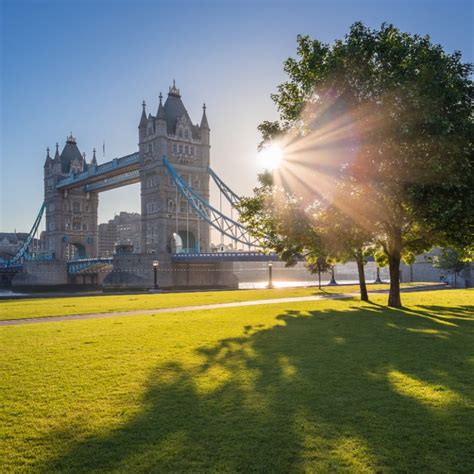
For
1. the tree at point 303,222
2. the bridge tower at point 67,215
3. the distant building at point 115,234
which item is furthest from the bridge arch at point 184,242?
the distant building at point 115,234

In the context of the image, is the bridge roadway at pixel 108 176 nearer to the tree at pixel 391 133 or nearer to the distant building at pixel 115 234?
the tree at pixel 391 133

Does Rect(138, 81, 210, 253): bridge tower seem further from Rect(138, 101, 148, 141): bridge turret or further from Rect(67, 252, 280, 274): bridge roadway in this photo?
Rect(67, 252, 280, 274): bridge roadway

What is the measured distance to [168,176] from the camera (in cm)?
7631

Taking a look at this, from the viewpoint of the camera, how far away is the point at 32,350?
10.2 m

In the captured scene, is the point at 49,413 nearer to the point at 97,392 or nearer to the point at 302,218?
the point at 97,392

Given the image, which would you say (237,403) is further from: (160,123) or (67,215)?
(67,215)

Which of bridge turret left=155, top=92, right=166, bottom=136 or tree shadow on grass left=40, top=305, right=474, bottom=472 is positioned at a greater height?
bridge turret left=155, top=92, right=166, bottom=136

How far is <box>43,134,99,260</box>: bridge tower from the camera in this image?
3964 inches

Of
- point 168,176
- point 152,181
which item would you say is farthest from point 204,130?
point 152,181

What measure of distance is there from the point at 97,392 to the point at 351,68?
1615 centimetres

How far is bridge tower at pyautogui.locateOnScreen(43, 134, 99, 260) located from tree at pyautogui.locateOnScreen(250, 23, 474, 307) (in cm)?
8837

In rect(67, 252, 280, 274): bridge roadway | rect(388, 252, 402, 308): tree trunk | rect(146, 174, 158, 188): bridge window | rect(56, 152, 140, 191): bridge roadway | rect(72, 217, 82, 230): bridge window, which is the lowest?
rect(388, 252, 402, 308): tree trunk

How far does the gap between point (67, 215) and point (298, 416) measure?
104 metres

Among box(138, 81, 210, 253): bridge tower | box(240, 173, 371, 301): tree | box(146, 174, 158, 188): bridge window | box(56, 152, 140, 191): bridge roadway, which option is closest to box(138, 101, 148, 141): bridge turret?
box(138, 81, 210, 253): bridge tower
